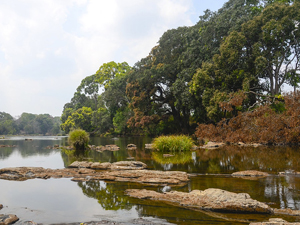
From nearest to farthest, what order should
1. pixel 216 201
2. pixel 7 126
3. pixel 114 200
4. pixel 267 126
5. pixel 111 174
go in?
pixel 216 201
pixel 114 200
pixel 111 174
pixel 267 126
pixel 7 126

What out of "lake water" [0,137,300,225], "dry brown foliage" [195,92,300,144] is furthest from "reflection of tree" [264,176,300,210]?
"dry brown foliage" [195,92,300,144]

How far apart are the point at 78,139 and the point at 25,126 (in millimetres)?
83050

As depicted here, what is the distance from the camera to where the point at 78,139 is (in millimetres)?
17953

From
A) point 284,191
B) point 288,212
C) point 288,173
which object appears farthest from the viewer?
point 288,173

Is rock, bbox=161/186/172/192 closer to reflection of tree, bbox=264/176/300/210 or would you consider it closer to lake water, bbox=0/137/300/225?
lake water, bbox=0/137/300/225

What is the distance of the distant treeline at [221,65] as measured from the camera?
799 inches

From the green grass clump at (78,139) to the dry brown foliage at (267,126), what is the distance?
10.2m

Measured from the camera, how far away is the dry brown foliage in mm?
15375

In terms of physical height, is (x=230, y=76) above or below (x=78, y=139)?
above

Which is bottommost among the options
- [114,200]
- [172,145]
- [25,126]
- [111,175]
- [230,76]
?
[114,200]

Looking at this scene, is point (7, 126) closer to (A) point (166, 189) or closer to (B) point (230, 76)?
(B) point (230, 76)

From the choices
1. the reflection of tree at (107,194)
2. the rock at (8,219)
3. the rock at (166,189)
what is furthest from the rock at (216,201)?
the rock at (8,219)

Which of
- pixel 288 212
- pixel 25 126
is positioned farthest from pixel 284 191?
pixel 25 126

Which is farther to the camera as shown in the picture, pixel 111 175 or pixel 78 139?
pixel 78 139
